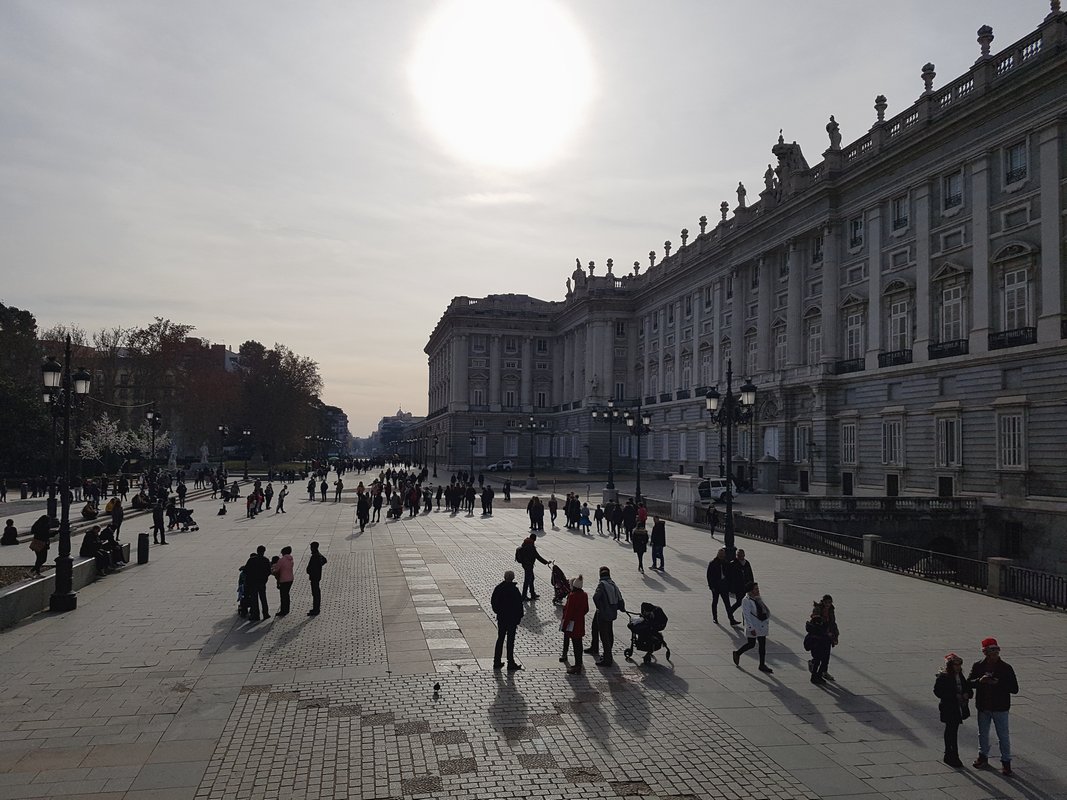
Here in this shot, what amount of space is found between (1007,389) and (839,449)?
1262 cm

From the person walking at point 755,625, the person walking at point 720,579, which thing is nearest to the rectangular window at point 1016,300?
the person walking at point 720,579

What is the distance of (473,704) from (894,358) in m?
36.4

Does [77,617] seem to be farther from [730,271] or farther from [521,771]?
[730,271]

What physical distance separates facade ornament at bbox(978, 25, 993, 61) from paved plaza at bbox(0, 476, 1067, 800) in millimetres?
28490

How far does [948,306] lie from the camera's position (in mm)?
36562

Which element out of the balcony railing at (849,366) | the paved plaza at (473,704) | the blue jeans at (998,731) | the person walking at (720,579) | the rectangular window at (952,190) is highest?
the rectangular window at (952,190)

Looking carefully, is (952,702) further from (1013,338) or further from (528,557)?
(1013,338)

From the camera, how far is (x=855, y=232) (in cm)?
4453

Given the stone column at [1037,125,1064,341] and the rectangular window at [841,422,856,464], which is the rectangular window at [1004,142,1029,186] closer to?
the stone column at [1037,125,1064,341]

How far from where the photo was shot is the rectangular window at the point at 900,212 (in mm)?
40000

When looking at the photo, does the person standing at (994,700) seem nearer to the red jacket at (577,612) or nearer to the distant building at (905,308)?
the red jacket at (577,612)

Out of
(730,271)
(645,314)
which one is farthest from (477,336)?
(730,271)

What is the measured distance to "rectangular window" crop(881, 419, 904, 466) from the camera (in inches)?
1532

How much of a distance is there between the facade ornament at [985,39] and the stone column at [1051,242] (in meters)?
5.59
